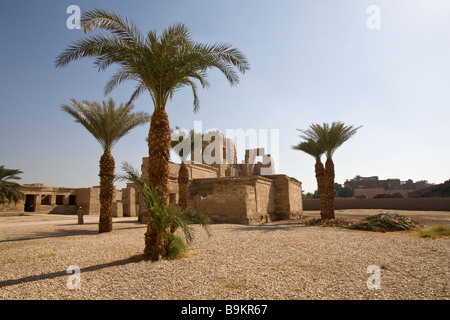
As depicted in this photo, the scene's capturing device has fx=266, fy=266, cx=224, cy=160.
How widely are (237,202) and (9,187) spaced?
19.0 metres

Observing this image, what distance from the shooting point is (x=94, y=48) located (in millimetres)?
6582

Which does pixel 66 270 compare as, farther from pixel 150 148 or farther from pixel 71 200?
pixel 71 200

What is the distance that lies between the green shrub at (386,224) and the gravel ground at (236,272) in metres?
4.10

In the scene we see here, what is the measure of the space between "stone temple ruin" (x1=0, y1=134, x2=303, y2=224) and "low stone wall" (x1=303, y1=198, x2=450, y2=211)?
13.0 metres

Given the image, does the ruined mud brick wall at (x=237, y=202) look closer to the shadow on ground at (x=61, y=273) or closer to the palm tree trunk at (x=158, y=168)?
the palm tree trunk at (x=158, y=168)

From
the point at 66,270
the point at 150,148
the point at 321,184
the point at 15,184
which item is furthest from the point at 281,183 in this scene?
the point at 15,184

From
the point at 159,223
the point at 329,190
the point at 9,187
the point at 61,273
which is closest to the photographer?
the point at 61,273

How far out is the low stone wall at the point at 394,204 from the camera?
2817 cm

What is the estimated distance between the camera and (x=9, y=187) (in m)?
21.0

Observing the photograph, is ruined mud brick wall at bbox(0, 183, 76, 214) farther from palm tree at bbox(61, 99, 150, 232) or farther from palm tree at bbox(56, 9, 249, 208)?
palm tree at bbox(56, 9, 249, 208)

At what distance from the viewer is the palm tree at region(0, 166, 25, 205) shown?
20.8 meters

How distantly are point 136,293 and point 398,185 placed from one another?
90790 millimetres

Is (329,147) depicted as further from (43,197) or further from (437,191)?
(437,191)

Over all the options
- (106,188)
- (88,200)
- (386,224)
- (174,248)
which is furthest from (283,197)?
(88,200)
